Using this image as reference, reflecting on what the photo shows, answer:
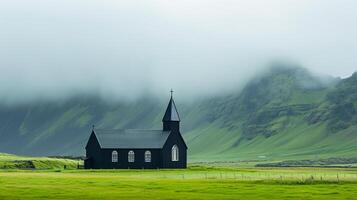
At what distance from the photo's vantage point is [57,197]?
6412 centimetres

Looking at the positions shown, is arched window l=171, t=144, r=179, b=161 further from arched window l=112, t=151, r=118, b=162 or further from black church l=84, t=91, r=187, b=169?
arched window l=112, t=151, r=118, b=162

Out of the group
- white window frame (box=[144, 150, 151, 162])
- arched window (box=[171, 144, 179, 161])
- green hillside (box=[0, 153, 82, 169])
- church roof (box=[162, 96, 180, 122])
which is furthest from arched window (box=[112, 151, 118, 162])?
church roof (box=[162, 96, 180, 122])

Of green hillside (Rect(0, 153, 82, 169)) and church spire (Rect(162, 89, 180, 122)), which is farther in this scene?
church spire (Rect(162, 89, 180, 122))

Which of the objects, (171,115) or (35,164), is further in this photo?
(171,115)

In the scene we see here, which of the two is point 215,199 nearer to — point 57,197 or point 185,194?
point 185,194

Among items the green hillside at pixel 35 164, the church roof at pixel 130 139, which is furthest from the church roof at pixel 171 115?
the green hillside at pixel 35 164

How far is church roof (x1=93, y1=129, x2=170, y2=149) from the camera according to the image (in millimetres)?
150000

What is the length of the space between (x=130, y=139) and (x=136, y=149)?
2439mm

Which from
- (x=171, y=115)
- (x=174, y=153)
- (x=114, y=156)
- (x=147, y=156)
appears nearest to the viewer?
(x=114, y=156)

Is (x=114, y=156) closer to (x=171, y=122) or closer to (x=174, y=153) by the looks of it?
(x=174, y=153)

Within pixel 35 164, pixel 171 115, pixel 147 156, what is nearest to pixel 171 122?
pixel 171 115

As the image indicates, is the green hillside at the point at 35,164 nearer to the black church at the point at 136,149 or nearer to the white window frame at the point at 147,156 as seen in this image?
the black church at the point at 136,149

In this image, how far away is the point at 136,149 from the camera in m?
151

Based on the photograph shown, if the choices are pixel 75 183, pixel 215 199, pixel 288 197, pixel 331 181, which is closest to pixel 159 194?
pixel 215 199
